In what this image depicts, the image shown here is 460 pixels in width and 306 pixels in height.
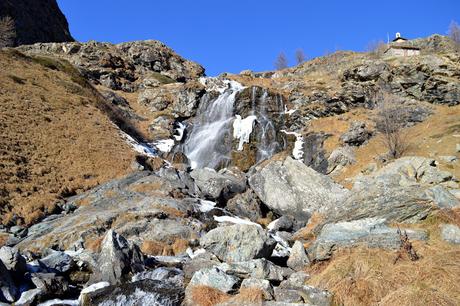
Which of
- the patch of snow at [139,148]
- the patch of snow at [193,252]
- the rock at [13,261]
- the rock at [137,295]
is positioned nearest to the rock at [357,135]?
the patch of snow at [139,148]

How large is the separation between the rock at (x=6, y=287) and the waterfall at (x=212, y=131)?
90.7ft

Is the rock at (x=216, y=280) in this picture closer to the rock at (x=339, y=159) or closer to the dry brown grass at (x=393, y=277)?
the dry brown grass at (x=393, y=277)

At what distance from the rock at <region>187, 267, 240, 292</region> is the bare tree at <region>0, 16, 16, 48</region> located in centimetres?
7986

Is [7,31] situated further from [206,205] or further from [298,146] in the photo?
[206,205]

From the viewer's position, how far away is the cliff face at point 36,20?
83375 millimetres

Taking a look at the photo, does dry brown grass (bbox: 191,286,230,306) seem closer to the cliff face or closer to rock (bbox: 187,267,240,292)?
rock (bbox: 187,267,240,292)

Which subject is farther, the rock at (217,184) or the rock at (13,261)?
the rock at (217,184)

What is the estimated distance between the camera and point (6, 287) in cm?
1065

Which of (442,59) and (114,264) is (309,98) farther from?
(114,264)

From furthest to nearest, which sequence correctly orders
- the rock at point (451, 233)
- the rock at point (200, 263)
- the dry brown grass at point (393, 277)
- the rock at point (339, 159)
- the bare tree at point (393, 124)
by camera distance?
1. the rock at point (339, 159)
2. the bare tree at point (393, 124)
3. the rock at point (200, 263)
4. the rock at point (451, 233)
5. the dry brown grass at point (393, 277)

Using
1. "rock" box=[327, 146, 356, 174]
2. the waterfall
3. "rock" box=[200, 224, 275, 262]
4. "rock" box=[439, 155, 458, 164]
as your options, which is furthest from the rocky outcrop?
"rock" box=[200, 224, 275, 262]

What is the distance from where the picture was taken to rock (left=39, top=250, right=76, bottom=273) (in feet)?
41.6

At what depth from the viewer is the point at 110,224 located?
18125 millimetres

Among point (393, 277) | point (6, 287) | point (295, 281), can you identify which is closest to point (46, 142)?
point (6, 287)
